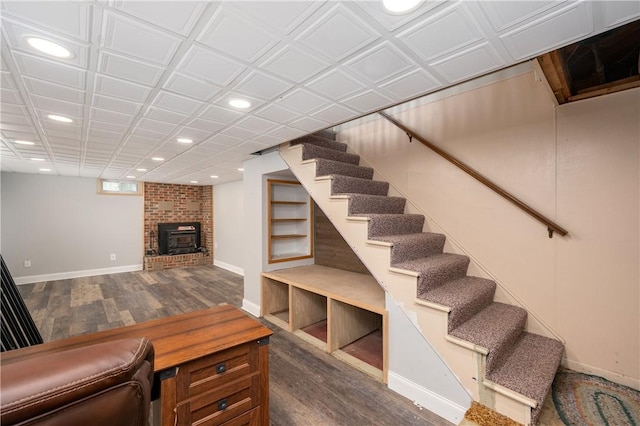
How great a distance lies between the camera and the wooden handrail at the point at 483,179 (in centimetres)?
209

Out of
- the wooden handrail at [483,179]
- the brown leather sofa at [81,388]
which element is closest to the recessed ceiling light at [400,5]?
the brown leather sofa at [81,388]

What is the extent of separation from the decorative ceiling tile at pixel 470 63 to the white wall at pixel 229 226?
5.42 meters

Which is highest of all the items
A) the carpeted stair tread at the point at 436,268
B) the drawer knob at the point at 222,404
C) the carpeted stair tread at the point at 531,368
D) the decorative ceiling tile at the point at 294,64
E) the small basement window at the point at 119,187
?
the decorative ceiling tile at the point at 294,64

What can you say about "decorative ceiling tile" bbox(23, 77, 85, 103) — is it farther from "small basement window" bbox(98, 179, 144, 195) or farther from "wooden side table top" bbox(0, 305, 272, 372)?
"small basement window" bbox(98, 179, 144, 195)

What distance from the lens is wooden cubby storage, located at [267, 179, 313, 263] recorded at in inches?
159

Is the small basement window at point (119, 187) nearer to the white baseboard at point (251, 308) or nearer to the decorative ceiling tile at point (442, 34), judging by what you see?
the white baseboard at point (251, 308)

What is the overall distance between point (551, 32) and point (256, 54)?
138 cm

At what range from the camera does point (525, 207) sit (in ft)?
7.18

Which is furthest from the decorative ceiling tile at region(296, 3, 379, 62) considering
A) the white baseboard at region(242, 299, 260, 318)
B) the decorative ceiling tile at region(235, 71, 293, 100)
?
the white baseboard at region(242, 299, 260, 318)

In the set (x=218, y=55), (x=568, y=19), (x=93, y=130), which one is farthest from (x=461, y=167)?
(x=93, y=130)

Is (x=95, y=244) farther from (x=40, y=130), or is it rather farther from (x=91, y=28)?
(x=91, y=28)

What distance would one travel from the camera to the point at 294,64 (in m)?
1.51

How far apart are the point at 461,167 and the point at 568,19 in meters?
1.51

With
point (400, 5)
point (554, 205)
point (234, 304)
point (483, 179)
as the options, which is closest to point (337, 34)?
point (400, 5)
